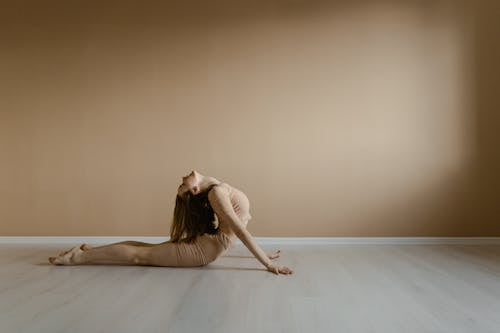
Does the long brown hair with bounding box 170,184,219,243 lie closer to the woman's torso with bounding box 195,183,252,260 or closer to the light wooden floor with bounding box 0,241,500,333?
the woman's torso with bounding box 195,183,252,260

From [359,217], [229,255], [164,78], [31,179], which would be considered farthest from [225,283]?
[31,179]

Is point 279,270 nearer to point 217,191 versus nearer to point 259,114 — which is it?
point 217,191

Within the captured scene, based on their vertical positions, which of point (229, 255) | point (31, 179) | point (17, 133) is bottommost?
point (229, 255)

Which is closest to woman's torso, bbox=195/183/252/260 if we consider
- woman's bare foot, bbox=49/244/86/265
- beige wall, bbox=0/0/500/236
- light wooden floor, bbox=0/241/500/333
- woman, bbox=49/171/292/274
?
woman, bbox=49/171/292/274

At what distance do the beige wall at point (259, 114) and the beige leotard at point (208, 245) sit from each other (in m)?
1.26

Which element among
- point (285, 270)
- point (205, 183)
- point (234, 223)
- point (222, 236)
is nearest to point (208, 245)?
point (222, 236)

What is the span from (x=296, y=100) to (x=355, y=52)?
72cm

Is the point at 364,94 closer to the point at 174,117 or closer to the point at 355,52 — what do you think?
the point at 355,52

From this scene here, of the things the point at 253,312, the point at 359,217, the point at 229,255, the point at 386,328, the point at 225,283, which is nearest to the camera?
the point at 386,328

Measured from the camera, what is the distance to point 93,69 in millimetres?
4594

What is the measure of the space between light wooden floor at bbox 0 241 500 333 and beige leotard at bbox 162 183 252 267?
0.09 m

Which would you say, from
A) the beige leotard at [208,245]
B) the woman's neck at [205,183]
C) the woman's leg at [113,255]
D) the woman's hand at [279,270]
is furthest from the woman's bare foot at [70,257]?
Answer: the woman's hand at [279,270]

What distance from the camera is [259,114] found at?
175 inches

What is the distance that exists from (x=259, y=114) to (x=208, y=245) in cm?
174
